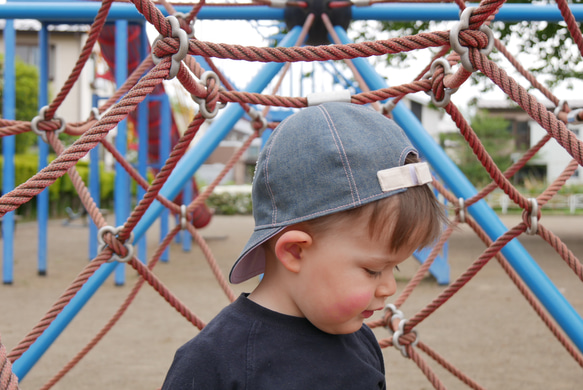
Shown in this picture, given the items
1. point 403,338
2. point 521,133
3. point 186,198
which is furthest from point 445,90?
point 521,133

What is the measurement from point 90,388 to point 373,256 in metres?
1.42

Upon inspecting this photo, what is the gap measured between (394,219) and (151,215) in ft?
3.28

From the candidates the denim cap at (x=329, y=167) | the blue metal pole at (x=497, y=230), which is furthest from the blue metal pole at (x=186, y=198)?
the denim cap at (x=329, y=167)

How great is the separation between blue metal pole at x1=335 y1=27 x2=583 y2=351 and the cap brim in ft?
2.64

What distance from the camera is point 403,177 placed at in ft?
2.20

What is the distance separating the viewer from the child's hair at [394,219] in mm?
663

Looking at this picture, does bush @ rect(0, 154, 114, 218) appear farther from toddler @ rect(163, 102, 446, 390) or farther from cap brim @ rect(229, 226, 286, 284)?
toddler @ rect(163, 102, 446, 390)

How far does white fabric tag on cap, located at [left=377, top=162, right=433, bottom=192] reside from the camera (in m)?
0.66

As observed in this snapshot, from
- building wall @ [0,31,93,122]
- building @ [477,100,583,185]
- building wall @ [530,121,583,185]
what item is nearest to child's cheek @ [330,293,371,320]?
building wall @ [0,31,93,122]

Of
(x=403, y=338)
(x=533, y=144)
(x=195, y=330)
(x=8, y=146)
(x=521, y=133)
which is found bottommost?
(x=521, y=133)

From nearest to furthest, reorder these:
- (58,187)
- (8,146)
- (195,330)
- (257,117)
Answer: (257,117)
(195,330)
(8,146)
(58,187)

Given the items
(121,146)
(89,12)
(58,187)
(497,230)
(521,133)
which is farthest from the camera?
(521,133)

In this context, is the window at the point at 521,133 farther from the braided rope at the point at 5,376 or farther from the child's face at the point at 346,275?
the braided rope at the point at 5,376

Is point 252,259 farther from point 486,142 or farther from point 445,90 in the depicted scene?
point 486,142
